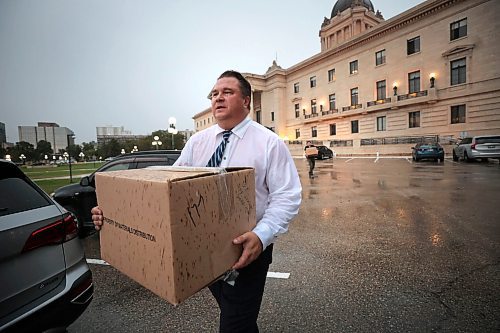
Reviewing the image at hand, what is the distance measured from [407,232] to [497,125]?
2999 centimetres

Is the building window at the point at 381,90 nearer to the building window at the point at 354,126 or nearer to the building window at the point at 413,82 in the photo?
the building window at the point at 413,82

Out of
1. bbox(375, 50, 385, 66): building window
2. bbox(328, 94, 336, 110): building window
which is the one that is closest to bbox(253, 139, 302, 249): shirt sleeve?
bbox(375, 50, 385, 66): building window

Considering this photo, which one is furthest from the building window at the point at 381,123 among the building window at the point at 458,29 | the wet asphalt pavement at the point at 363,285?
the wet asphalt pavement at the point at 363,285

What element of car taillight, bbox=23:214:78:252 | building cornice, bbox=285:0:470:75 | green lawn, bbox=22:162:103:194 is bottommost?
green lawn, bbox=22:162:103:194

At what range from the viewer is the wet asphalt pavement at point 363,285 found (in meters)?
2.30

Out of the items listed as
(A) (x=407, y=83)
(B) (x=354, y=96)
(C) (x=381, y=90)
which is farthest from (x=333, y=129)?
(A) (x=407, y=83)

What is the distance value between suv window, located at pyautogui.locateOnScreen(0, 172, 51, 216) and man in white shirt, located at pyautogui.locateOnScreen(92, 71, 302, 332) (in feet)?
2.93

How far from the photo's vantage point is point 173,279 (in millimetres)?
962

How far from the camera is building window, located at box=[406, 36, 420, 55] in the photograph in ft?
101

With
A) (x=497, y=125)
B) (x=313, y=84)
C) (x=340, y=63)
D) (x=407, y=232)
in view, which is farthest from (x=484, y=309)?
(x=313, y=84)

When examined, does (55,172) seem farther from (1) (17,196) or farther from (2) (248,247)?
(2) (248,247)

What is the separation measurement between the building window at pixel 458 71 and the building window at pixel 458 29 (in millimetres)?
2678

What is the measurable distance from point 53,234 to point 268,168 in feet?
5.55

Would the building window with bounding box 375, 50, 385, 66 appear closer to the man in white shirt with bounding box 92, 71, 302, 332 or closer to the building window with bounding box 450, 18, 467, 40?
the building window with bounding box 450, 18, 467, 40
